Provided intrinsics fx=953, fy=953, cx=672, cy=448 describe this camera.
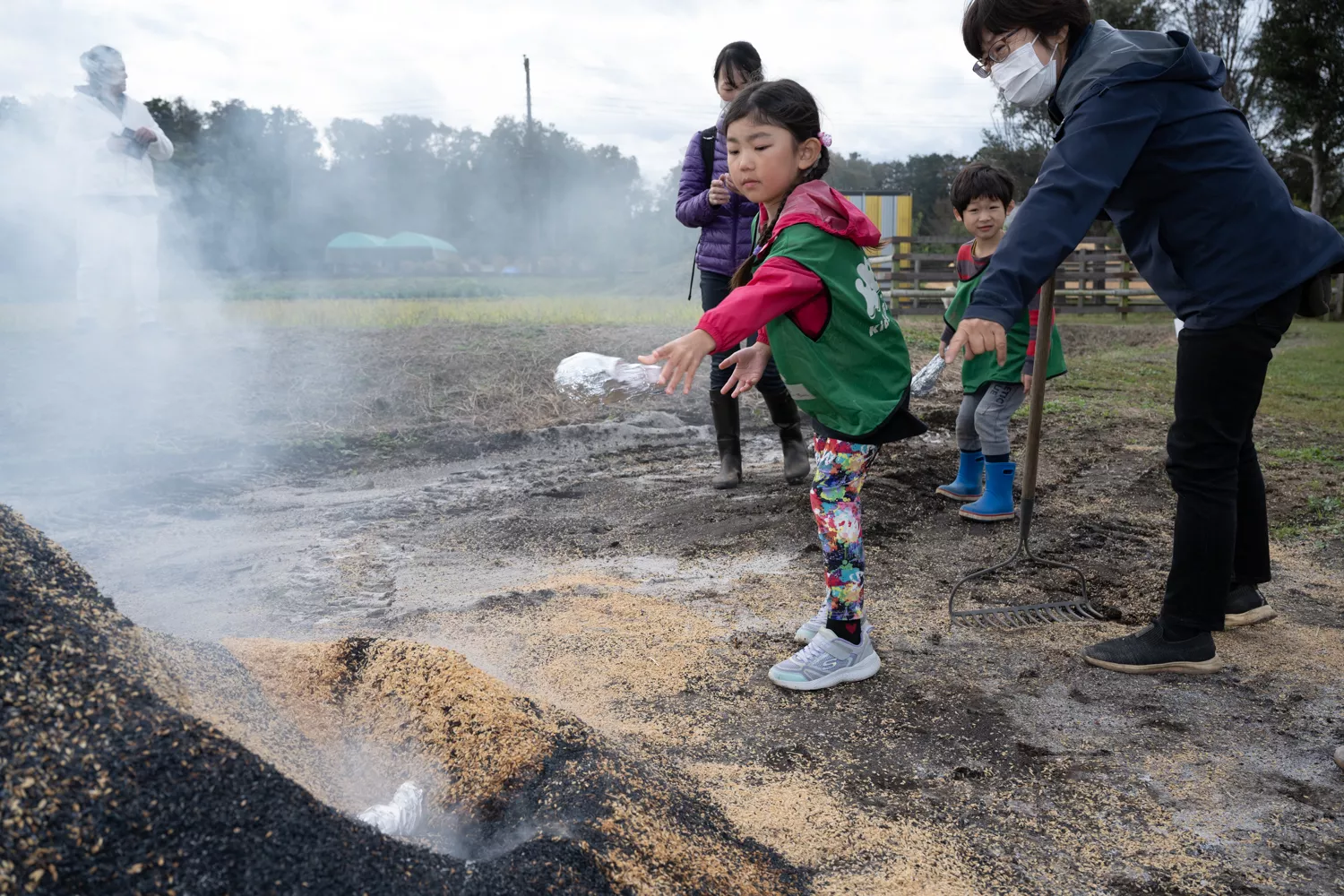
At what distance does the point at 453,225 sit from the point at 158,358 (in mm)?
20284

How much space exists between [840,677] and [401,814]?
1.25 m

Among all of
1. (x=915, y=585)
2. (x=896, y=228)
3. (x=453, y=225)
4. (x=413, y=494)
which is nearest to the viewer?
(x=915, y=585)

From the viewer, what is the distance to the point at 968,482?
14.7 feet

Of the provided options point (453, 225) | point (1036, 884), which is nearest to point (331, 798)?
point (1036, 884)

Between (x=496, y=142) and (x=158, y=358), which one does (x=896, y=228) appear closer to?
(x=496, y=142)

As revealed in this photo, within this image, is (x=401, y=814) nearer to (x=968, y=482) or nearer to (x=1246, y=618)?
(x=1246, y=618)

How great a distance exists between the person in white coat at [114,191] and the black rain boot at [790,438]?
539 cm

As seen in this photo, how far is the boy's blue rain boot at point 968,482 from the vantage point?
4.44m

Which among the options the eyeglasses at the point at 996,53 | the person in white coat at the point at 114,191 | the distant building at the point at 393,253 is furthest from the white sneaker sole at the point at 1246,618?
the distant building at the point at 393,253

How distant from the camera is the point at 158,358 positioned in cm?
711

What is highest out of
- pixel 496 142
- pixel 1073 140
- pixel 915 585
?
pixel 496 142

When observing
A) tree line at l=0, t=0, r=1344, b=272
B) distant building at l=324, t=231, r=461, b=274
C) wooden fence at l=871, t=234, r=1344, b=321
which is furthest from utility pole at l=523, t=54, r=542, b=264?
wooden fence at l=871, t=234, r=1344, b=321

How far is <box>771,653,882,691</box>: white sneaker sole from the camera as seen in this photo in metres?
2.47

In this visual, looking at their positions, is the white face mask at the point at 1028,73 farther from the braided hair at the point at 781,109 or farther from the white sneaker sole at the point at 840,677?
the white sneaker sole at the point at 840,677
